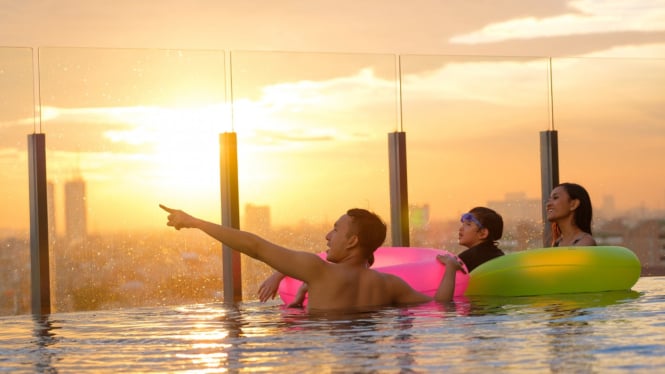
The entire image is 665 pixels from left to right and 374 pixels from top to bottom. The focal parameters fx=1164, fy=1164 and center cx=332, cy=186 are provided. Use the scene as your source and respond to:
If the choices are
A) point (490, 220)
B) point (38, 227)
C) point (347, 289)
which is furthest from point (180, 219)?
point (38, 227)

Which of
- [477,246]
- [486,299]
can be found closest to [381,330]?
[486,299]

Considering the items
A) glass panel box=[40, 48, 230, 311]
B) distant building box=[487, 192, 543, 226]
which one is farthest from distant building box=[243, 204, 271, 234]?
distant building box=[487, 192, 543, 226]

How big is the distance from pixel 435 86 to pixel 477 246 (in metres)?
→ 1.85

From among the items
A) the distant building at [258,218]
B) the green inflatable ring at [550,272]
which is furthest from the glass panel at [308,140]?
the green inflatable ring at [550,272]

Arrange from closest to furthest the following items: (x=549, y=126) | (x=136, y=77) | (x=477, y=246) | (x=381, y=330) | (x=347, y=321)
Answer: (x=381, y=330)
(x=347, y=321)
(x=477, y=246)
(x=136, y=77)
(x=549, y=126)

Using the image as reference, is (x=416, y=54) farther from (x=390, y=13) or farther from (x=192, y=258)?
(x=192, y=258)

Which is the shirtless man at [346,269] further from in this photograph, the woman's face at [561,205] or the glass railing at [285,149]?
the glass railing at [285,149]

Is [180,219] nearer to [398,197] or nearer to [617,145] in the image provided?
[398,197]

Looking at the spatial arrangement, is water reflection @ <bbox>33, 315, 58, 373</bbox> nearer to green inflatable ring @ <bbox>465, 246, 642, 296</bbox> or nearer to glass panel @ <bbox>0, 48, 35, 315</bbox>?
glass panel @ <bbox>0, 48, 35, 315</bbox>

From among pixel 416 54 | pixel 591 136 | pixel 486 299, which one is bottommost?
pixel 486 299

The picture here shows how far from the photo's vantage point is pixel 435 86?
29.6 feet

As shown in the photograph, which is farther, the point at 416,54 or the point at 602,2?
the point at 602,2

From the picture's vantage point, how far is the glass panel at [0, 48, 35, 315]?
7820 mm

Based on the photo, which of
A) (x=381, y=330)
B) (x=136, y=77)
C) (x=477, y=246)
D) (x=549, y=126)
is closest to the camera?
(x=381, y=330)
